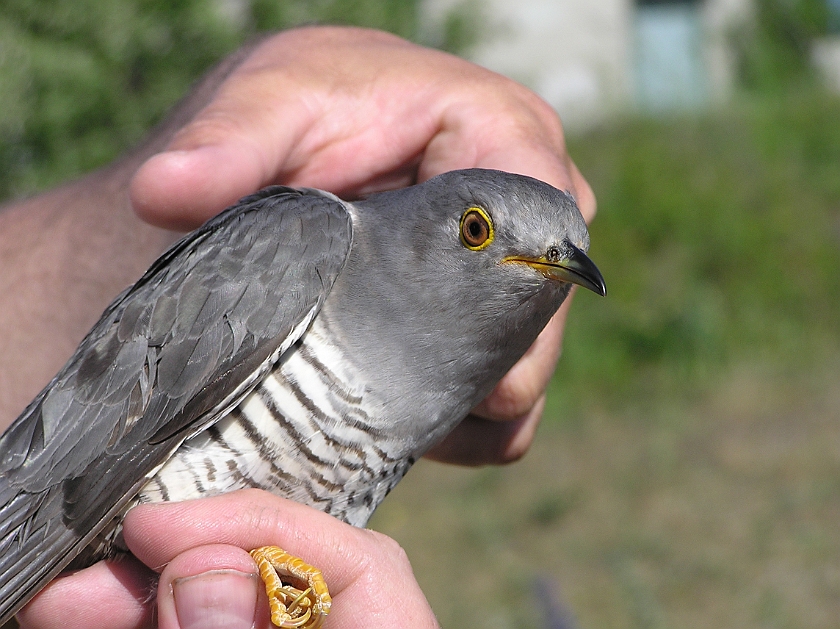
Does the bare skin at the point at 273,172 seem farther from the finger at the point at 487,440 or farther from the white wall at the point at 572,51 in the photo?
the white wall at the point at 572,51

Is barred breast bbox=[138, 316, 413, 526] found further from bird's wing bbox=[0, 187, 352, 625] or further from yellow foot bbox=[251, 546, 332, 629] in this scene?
yellow foot bbox=[251, 546, 332, 629]

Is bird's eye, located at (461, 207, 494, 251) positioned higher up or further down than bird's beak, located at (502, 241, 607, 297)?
higher up

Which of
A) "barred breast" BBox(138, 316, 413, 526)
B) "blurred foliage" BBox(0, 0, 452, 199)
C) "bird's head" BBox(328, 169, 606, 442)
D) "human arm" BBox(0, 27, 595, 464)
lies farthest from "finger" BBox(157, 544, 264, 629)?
"blurred foliage" BBox(0, 0, 452, 199)

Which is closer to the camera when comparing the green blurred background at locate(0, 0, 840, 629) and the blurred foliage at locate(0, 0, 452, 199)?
the green blurred background at locate(0, 0, 840, 629)

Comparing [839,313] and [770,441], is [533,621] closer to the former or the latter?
[770,441]

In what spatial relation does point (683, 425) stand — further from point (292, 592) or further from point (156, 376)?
point (156, 376)

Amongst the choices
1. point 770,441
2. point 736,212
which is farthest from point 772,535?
point 736,212

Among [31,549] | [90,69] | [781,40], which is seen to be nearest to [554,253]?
[31,549]
